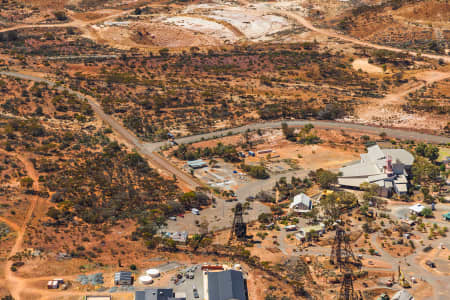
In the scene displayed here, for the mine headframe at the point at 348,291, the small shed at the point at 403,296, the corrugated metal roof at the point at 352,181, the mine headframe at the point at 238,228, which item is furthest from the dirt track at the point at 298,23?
the mine headframe at the point at 348,291

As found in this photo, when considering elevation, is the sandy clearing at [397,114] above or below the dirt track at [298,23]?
below

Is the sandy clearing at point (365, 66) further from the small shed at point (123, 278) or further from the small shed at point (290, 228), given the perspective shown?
the small shed at point (123, 278)

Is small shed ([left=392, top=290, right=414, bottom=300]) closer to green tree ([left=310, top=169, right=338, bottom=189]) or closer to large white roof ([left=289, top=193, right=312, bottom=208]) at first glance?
large white roof ([left=289, top=193, right=312, bottom=208])

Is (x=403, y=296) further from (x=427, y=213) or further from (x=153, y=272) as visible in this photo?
(x=153, y=272)

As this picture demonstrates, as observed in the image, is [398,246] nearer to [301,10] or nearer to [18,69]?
[18,69]

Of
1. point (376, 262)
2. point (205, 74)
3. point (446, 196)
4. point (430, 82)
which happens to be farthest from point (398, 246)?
point (205, 74)

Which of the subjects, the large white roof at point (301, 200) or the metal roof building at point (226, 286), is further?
the large white roof at point (301, 200)
